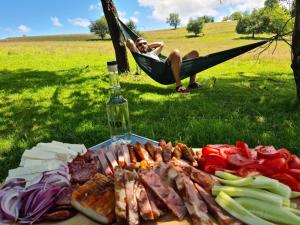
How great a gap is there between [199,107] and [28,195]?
15.6 feet

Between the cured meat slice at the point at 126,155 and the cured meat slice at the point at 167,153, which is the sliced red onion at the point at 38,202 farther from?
the cured meat slice at the point at 167,153

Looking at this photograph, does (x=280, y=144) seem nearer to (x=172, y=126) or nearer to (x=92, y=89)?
(x=172, y=126)

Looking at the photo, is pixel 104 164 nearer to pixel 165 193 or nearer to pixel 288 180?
pixel 165 193

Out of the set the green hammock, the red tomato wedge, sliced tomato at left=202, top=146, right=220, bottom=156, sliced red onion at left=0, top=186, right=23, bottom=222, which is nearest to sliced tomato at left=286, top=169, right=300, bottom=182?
the red tomato wedge

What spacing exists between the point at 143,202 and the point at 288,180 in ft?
3.82

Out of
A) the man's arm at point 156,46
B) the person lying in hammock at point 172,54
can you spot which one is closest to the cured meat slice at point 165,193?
the person lying in hammock at point 172,54

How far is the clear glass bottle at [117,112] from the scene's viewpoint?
3.68m

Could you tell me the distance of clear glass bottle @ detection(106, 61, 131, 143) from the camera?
3680 millimetres

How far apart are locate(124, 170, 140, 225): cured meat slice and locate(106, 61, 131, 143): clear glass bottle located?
104 centimetres

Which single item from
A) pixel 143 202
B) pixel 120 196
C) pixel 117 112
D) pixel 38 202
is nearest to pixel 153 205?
pixel 143 202

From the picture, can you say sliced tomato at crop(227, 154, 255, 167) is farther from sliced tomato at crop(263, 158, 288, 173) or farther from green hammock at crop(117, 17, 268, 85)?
green hammock at crop(117, 17, 268, 85)

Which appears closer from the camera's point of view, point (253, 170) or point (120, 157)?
point (253, 170)

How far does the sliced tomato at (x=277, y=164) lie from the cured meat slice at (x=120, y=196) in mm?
1196

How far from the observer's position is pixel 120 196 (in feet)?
9.00
